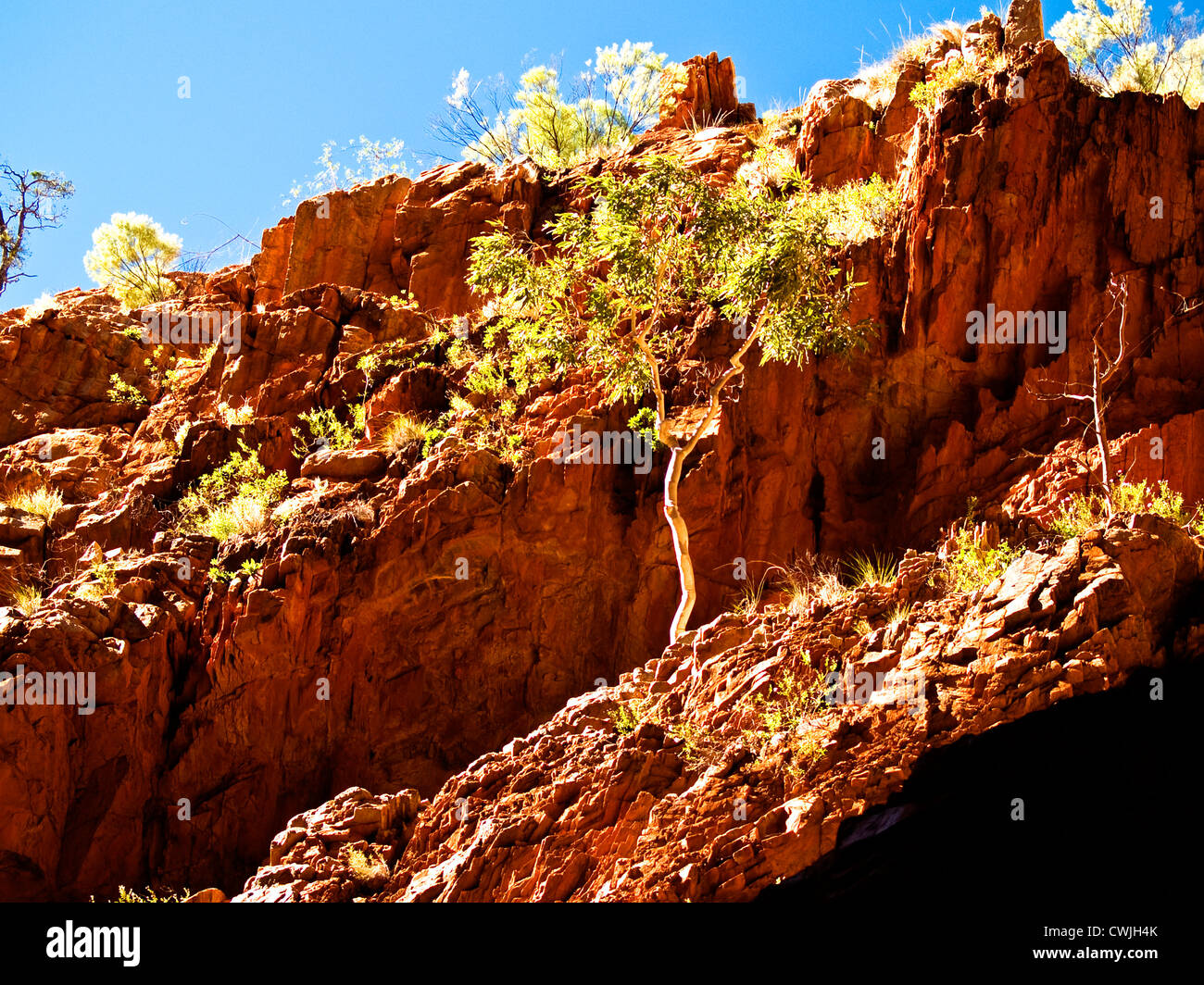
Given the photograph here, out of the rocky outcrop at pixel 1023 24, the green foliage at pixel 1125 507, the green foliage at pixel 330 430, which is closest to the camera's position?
the green foliage at pixel 1125 507

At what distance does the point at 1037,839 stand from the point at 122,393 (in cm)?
1646

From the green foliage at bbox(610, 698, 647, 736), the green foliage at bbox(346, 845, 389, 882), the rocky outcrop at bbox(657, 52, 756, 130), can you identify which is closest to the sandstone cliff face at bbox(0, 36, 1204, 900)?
the green foliage at bbox(610, 698, 647, 736)

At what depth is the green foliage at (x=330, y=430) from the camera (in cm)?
1633

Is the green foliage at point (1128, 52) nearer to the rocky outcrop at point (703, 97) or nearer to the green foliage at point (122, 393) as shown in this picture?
the rocky outcrop at point (703, 97)

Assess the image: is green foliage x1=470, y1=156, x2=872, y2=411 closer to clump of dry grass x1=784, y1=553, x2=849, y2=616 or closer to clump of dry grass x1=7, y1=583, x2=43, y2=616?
clump of dry grass x1=784, y1=553, x2=849, y2=616

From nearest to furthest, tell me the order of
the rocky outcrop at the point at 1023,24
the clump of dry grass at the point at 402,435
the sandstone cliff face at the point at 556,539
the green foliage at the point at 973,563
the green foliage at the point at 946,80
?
1. the green foliage at the point at 973,563
2. the sandstone cliff face at the point at 556,539
3. the green foliage at the point at 946,80
4. the clump of dry grass at the point at 402,435
5. the rocky outcrop at the point at 1023,24

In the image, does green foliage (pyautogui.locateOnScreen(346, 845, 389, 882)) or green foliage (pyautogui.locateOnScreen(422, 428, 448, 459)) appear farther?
green foliage (pyautogui.locateOnScreen(422, 428, 448, 459))

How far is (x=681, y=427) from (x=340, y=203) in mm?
9614

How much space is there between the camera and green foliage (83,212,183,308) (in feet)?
78.1

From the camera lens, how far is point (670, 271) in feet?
46.1

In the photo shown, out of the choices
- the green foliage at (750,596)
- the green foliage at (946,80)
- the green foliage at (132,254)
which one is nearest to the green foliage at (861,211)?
the green foliage at (946,80)

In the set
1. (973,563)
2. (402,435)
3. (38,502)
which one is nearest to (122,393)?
(38,502)

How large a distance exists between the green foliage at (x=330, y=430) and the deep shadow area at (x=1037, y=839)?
408 inches

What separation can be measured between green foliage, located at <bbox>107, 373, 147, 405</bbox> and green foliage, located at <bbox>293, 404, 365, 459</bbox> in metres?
4.09
